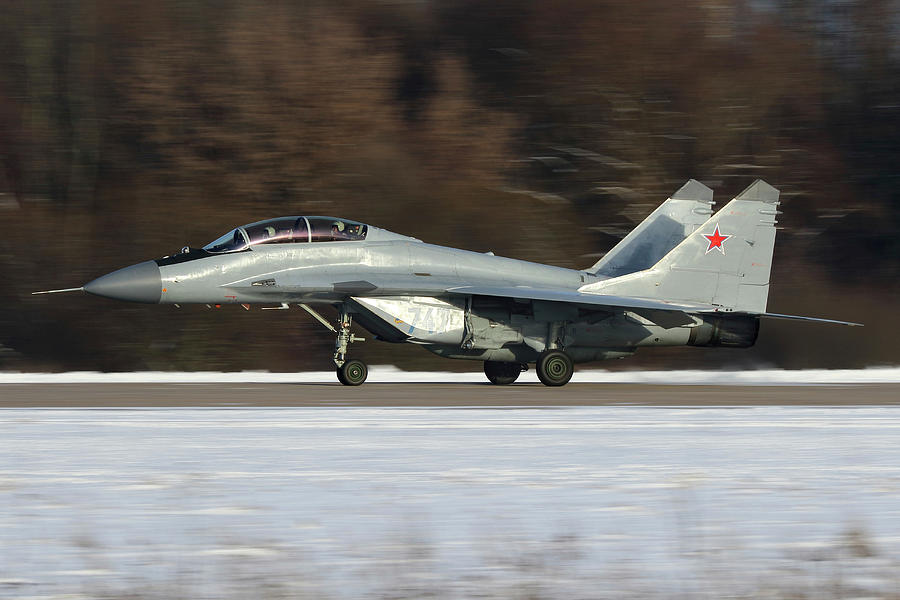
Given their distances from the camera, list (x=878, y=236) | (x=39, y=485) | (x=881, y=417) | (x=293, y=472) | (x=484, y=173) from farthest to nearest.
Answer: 1. (x=878, y=236)
2. (x=484, y=173)
3. (x=881, y=417)
4. (x=293, y=472)
5. (x=39, y=485)

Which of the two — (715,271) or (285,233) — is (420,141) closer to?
(715,271)

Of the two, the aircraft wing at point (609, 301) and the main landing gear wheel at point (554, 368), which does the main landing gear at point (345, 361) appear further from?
the main landing gear wheel at point (554, 368)

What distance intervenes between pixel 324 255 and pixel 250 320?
5.66m

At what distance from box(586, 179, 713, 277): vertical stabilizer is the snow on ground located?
5.94 ft

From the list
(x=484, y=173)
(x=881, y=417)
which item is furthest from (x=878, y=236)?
(x=881, y=417)

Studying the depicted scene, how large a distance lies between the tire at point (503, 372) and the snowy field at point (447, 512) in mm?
7501

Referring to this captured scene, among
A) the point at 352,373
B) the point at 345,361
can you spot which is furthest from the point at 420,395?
the point at 345,361

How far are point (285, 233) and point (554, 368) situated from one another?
4.11 meters

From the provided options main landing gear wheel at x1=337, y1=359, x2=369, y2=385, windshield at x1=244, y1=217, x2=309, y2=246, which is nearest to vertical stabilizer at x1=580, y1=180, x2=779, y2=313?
main landing gear wheel at x1=337, y1=359, x2=369, y2=385

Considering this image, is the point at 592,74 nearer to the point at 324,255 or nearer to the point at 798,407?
the point at 324,255

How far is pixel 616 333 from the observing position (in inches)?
653

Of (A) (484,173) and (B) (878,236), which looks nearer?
(A) (484,173)

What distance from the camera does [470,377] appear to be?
19703 mm

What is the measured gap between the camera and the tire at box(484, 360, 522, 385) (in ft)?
57.3
